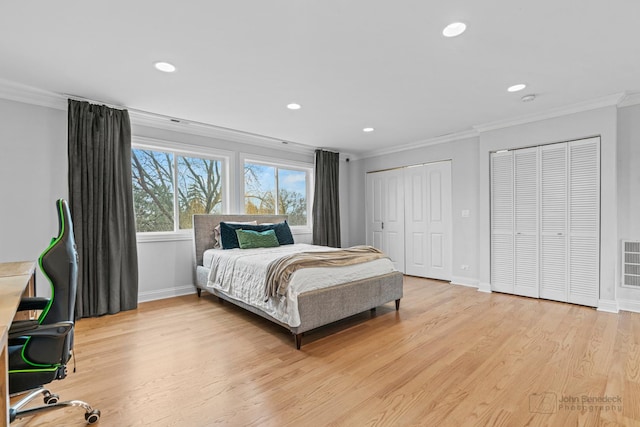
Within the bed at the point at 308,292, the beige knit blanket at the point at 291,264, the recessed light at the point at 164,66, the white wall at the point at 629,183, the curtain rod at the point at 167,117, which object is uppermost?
the recessed light at the point at 164,66

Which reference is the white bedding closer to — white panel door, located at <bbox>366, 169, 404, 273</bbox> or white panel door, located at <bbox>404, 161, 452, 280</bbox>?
white panel door, located at <bbox>404, 161, 452, 280</bbox>

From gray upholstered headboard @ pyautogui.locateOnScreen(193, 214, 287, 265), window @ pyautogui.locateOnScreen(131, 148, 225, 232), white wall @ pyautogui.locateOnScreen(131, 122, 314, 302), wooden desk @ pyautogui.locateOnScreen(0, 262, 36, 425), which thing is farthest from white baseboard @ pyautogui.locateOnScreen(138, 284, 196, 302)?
wooden desk @ pyautogui.locateOnScreen(0, 262, 36, 425)

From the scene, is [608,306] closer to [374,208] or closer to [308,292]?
[308,292]

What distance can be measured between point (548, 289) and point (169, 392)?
441 cm

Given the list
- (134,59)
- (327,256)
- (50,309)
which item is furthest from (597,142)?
(50,309)

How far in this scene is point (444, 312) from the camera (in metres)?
3.51

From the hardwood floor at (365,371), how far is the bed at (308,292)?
187mm

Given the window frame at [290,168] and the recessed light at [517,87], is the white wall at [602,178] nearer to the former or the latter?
the recessed light at [517,87]

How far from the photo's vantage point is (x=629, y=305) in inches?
137

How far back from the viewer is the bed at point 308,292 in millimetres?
2652

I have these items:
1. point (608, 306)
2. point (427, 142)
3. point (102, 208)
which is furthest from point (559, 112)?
point (102, 208)

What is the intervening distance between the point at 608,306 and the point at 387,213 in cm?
339

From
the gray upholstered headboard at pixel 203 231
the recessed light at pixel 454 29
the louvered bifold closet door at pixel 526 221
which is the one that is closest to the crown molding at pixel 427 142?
the louvered bifold closet door at pixel 526 221

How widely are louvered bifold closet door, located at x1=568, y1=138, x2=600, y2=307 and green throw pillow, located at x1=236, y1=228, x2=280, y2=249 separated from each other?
3834 millimetres
